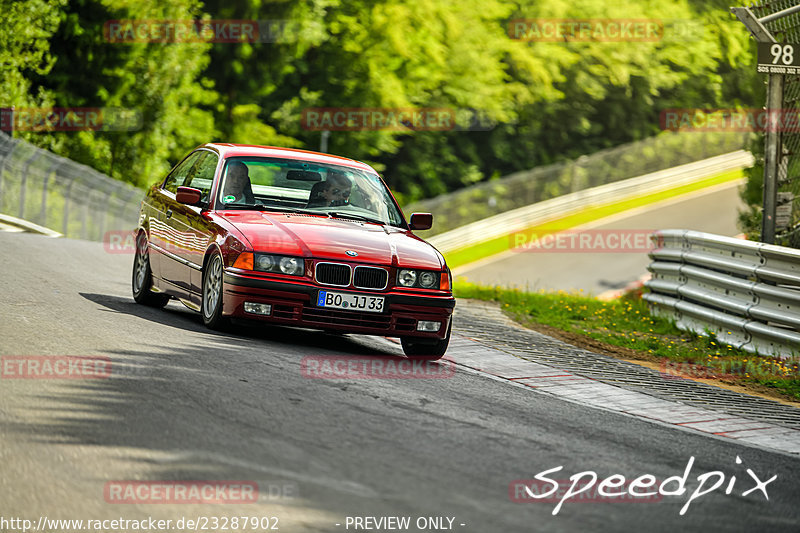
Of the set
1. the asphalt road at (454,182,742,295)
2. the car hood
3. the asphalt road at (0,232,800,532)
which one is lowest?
the asphalt road at (454,182,742,295)

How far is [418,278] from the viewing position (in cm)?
975

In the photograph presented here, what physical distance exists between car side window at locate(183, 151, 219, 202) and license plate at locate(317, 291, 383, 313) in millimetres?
2024

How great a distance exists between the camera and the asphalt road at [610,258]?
34.6 m

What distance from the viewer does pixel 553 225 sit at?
1827 inches

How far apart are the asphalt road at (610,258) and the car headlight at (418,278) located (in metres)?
18.9

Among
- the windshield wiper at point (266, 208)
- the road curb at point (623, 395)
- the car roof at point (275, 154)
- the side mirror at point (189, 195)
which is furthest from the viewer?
the car roof at point (275, 154)

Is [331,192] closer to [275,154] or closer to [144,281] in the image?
[275,154]

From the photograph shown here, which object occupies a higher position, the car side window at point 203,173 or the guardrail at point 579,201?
the car side window at point 203,173

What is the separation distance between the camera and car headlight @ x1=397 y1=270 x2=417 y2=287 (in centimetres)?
966

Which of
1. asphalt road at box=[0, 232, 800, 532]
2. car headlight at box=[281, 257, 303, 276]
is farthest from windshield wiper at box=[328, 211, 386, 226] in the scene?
asphalt road at box=[0, 232, 800, 532]

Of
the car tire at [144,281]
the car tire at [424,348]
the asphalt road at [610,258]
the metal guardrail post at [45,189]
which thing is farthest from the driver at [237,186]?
the asphalt road at [610,258]

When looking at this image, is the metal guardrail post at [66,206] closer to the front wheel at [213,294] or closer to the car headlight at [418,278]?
the front wheel at [213,294]

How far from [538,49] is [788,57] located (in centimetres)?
Result: 4712

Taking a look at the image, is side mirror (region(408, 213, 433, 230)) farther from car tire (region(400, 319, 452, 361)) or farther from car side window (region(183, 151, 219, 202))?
car side window (region(183, 151, 219, 202))
